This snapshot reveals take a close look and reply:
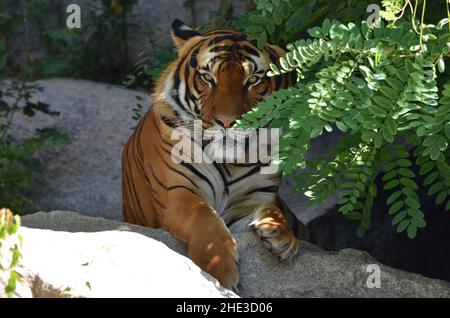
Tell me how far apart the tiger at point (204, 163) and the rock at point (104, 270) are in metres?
0.82

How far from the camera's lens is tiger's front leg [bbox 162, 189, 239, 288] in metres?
4.66

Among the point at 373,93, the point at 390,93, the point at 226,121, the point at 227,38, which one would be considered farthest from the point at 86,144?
the point at 390,93

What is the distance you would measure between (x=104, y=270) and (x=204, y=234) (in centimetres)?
112

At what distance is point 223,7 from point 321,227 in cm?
169

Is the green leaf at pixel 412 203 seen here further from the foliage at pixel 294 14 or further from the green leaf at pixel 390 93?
the foliage at pixel 294 14

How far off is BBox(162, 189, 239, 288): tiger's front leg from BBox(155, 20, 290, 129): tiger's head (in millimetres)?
439

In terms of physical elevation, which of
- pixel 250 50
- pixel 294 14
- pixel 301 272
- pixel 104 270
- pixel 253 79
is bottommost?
pixel 301 272

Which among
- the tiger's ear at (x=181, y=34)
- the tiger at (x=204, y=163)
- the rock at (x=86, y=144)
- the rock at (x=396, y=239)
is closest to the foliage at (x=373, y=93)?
the tiger at (x=204, y=163)

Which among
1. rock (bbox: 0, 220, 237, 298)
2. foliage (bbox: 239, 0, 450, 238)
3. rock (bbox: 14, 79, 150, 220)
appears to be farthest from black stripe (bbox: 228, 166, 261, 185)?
rock (bbox: 14, 79, 150, 220)

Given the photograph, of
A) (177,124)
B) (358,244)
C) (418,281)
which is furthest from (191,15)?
(418,281)

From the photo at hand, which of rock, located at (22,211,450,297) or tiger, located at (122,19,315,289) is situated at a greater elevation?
tiger, located at (122,19,315,289)

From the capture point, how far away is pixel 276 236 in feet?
15.8

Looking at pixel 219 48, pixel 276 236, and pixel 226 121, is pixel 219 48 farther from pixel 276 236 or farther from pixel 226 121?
pixel 276 236

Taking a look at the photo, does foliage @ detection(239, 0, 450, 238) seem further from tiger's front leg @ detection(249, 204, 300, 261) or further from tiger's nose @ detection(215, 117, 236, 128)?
tiger's nose @ detection(215, 117, 236, 128)
